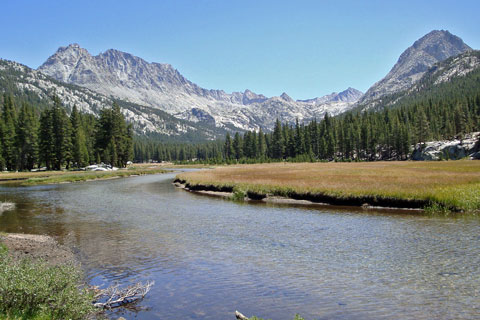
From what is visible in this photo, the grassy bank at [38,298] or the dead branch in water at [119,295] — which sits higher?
the grassy bank at [38,298]

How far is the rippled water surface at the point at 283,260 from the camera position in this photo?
1123cm

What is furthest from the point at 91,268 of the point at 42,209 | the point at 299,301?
the point at 42,209

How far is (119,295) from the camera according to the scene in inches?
460

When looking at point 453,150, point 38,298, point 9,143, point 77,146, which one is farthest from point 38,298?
point 453,150

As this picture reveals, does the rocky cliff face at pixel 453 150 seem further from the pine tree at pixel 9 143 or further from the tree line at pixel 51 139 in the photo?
the pine tree at pixel 9 143

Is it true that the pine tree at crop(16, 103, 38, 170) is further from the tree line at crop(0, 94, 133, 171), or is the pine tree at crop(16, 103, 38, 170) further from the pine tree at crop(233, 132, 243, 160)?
the pine tree at crop(233, 132, 243, 160)

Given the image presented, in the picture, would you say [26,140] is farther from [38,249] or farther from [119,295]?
[119,295]

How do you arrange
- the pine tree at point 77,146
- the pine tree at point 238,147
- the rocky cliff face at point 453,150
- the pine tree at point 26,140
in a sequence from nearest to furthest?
the pine tree at point 26,140 < the rocky cliff face at point 453,150 < the pine tree at point 77,146 < the pine tree at point 238,147

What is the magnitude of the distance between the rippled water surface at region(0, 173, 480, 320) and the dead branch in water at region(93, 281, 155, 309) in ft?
1.33

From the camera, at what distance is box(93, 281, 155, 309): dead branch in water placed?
11.0 metres

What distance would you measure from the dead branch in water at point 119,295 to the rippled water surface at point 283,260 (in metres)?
0.41

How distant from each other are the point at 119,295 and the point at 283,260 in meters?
7.86

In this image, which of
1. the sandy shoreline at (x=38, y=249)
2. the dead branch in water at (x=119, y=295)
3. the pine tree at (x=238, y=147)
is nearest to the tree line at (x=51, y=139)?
the pine tree at (x=238, y=147)

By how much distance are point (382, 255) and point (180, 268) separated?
993 centimetres
